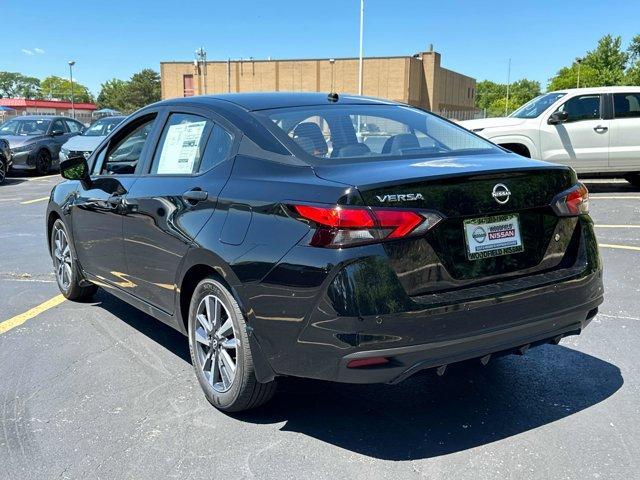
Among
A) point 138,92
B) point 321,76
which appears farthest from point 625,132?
point 138,92

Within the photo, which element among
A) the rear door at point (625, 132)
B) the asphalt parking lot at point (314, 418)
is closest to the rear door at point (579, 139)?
the rear door at point (625, 132)

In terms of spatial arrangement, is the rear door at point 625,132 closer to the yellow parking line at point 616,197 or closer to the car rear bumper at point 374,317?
the yellow parking line at point 616,197

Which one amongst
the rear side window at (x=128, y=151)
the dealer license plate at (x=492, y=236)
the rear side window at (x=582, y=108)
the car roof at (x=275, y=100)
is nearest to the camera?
the dealer license plate at (x=492, y=236)

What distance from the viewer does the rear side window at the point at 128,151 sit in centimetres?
442

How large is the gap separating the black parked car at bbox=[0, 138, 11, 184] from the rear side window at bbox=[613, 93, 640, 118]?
13.8 meters

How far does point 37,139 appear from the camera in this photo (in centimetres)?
1766

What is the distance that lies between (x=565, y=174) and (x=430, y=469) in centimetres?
161

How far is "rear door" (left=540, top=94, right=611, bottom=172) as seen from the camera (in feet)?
38.1

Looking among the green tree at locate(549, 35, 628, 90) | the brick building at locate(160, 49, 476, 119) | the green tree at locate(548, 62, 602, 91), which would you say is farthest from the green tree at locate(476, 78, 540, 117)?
the brick building at locate(160, 49, 476, 119)

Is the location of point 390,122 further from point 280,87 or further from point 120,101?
point 120,101

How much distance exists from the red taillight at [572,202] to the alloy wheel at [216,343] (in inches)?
68.3

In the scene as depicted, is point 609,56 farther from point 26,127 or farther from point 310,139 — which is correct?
point 310,139

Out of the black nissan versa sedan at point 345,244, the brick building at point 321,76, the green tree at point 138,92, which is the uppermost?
the green tree at point 138,92

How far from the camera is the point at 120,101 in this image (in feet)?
378
